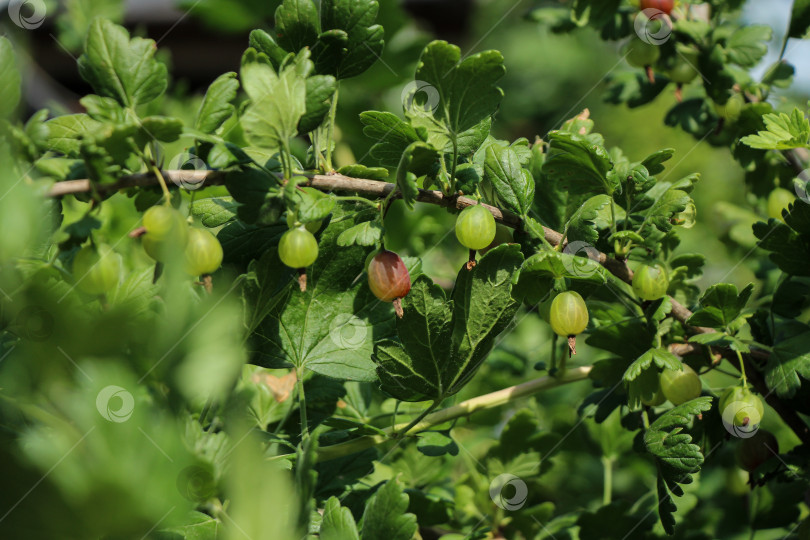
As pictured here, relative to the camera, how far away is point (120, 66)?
452 mm

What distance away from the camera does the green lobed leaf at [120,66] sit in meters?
0.45

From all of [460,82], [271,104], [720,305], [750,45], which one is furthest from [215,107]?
[750,45]

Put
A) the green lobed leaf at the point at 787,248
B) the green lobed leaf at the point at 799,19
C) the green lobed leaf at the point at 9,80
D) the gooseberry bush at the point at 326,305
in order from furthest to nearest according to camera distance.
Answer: the green lobed leaf at the point at 799,19, the green lobed leaf at the point at 787,248, the green lobed leaf at the point at 9,80, the gooseberry bush at the point at 326,305

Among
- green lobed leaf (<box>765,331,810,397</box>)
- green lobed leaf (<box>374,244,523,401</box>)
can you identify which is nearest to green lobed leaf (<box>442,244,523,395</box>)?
green lobed leaf (<box>374,244,523,401</box>)

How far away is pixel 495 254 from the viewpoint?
0.51 metres

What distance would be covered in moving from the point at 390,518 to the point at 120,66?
0.33 meters

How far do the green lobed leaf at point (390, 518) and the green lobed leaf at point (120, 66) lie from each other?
29 centimetres

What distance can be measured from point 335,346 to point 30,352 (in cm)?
33

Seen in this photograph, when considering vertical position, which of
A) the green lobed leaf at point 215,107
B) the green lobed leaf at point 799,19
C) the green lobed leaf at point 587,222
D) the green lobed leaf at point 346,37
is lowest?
the green lobed leaf at point 799,19

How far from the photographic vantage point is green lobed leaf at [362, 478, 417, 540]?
0.44 metres

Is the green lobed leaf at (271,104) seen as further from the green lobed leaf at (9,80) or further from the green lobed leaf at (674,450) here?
the green lobed leaf at (674,450)

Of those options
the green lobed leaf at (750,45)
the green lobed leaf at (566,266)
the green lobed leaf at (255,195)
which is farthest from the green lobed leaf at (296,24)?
the green lobed leaf at (750,45)

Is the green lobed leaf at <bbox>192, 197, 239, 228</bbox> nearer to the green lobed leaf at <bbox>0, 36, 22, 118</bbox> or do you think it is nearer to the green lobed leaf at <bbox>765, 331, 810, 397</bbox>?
the green lobed leaf at <bbox>0, 36, 22, 118</bbox>

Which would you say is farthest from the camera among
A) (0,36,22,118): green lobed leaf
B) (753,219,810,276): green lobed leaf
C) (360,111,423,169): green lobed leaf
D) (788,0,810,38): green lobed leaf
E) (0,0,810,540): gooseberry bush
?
(788,0,810,38): green lobed leaf
